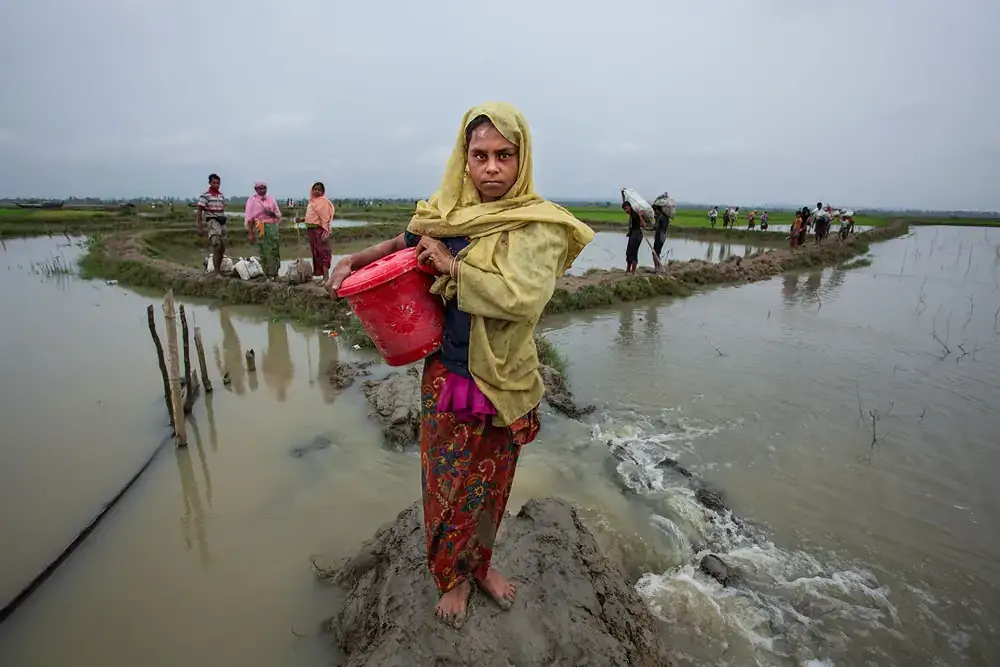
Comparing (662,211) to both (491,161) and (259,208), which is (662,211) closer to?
(259,208)

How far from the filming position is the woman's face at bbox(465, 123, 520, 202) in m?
1.41

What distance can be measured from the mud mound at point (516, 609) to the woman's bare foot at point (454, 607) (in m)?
0.03

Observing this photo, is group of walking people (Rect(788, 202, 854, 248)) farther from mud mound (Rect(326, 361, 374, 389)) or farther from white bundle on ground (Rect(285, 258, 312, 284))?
mud mound (Rect(326, 361, 374, 389))

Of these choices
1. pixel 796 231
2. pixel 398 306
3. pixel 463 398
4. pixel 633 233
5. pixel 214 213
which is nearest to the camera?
pixel 398 306

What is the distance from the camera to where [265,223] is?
8.71 metres

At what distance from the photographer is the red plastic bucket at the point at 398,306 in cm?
141

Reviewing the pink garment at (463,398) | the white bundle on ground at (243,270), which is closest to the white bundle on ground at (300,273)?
the white bundle on ground at (243,270)

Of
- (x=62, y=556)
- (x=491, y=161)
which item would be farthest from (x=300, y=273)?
(x=491, y=161)

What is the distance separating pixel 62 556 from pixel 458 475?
2.86m

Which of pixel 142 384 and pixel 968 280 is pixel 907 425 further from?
pixel 968 280

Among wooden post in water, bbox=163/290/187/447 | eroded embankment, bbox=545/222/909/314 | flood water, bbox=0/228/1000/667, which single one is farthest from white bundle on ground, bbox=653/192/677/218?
wooden post in water, bbox=163/290/187/447

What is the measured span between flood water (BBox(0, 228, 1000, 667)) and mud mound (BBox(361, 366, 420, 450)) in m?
0.20

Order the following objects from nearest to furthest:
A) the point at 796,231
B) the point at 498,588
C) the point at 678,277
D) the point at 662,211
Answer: the point at 498,588, the point at 662,211, the point at 678,277, the point at 796,231

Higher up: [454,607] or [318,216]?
[318,216]
